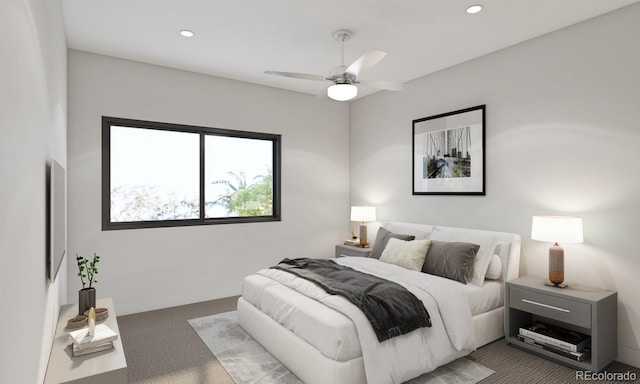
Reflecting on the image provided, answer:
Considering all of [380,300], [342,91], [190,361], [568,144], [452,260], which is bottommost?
[190,361]

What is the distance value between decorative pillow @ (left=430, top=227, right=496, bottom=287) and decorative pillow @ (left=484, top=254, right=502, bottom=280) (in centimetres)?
7

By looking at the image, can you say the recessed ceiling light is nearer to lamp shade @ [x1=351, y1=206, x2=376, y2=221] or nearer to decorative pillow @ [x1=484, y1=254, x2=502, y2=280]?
decorative pillow @ [x1=484, y1=254, x2=502, y2=280]

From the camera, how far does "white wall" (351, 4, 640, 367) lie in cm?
296

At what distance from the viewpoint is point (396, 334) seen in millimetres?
2490

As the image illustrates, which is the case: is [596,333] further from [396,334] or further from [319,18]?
[319,18]

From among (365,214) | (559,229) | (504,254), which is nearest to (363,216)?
(365,214)

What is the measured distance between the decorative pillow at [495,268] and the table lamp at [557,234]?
431 millimetres

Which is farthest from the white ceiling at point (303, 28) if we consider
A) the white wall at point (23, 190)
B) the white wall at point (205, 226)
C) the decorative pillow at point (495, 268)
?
the decorative pillow at point (495, 268)

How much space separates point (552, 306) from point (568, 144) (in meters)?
1.46

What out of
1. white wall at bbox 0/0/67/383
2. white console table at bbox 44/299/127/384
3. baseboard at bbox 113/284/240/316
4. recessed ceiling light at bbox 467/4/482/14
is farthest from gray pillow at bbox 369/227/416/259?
white wall at bbox 0/0/67/383

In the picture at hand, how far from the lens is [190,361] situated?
9.77ft

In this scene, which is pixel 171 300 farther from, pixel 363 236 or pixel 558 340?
pixel 558 340

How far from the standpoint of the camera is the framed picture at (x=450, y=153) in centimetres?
405

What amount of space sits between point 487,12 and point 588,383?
9.68 feet
